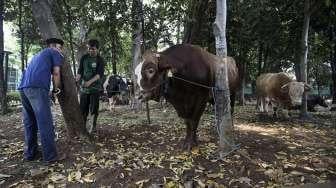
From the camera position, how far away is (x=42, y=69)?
275 inches

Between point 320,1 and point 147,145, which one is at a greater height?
point 320,1

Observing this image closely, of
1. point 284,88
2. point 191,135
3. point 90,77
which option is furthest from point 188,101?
point 284,88

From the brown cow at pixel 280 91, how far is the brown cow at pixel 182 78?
553 cm

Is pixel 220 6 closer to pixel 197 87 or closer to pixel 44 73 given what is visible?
pixel 197 87

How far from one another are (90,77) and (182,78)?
234cm

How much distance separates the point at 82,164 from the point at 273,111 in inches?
327

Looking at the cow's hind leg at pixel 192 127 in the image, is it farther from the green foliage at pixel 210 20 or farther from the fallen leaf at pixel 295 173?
the green foliage at pixel 210 20

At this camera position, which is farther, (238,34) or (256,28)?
(238,34)

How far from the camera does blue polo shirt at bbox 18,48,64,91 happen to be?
22.9 ft

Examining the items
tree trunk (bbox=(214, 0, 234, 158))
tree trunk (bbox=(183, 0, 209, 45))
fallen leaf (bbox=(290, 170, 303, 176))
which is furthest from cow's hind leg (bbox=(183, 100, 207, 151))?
tree trunk (bbox=(183, 0, 209, 45))

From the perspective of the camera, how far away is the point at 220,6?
7133 mm

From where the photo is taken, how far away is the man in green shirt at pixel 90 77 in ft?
29.1

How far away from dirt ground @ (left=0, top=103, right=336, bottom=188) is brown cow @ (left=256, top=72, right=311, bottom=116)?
10.3 feet

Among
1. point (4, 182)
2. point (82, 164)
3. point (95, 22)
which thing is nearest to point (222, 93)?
point (82, 164)
